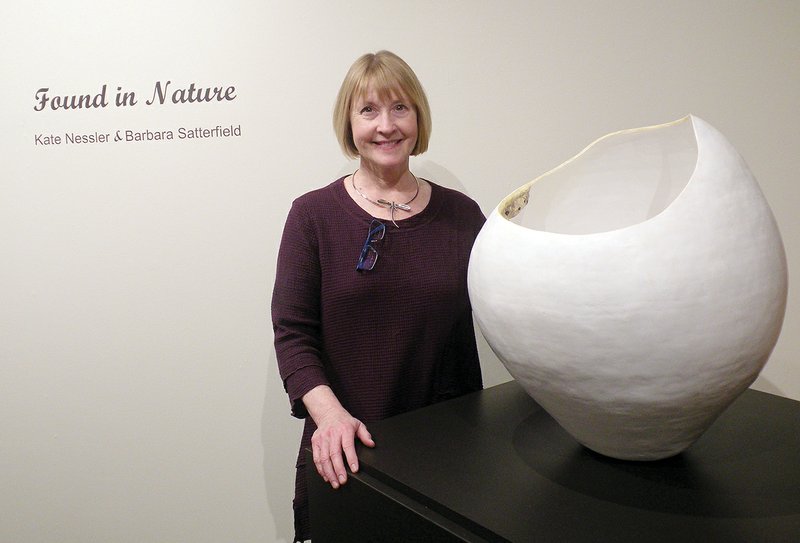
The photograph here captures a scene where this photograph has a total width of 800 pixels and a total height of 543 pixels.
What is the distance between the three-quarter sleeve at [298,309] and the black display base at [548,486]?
7.0 inches

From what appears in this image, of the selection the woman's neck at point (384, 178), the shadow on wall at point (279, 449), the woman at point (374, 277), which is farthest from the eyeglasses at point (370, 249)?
the shadow on wall at point (279, 449)

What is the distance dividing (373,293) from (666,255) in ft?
1.94

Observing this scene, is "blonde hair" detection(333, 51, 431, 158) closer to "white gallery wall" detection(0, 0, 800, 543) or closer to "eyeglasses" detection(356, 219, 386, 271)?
"eyeglasses" detection(356, 219, 386, 271)

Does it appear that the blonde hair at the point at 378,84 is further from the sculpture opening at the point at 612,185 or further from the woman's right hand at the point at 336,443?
the woman's right hand at the point at 336,443

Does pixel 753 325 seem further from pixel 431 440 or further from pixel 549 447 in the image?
pixel 431 440

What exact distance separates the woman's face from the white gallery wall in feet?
1.45

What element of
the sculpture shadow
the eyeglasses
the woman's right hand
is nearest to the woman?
the eyeglasses

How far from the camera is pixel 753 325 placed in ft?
2.18

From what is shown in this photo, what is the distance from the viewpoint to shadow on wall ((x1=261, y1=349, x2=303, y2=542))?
1.66 m

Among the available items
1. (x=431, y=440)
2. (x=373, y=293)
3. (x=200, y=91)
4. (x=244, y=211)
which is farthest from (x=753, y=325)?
(x=200, y=91)

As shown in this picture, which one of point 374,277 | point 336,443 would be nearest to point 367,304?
point 374,277

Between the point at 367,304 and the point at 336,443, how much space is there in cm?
32

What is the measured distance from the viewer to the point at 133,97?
149 centimetres

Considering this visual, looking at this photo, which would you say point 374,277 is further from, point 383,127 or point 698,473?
point 698,473
